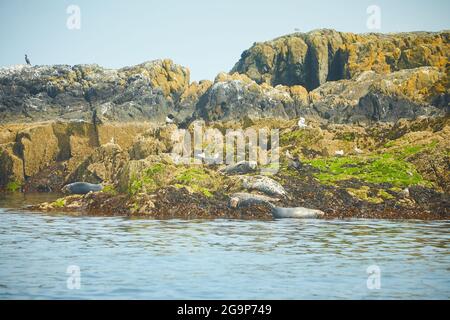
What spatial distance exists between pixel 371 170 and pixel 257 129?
17.8 meters

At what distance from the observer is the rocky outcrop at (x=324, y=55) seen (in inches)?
3314

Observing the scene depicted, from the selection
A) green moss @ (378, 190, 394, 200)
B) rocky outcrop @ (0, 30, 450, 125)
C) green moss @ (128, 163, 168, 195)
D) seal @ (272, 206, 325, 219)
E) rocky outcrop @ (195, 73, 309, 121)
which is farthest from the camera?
rocky outcrop @ (195, 73, 309, 121)

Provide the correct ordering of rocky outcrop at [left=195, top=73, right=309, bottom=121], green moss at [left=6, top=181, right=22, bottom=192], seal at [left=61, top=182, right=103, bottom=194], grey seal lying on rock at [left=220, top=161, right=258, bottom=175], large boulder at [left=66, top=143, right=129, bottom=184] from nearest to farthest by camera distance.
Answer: grey seal lying on rock at [left=220, top=161, right=258, bottom=175] < seal at [left=61, top=182, right=103, bottom=194] < large boulder at [left=66, top=143, right=129, bottom=184] < green moss at [left=6, top=181, right=22, bottom=192] < rocky outcrop at [left=195, top=73, right=309, bottom=121]

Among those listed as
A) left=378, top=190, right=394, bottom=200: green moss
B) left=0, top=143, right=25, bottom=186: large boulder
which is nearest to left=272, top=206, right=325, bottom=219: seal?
left=378, top=190, right=394, bottom=200: green moss

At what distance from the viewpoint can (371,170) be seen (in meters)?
38.1

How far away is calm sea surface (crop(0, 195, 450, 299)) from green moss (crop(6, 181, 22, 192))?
3173cm

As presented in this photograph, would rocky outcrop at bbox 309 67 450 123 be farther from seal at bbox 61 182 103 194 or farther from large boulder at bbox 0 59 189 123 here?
seal at bbox 61 182 103 194

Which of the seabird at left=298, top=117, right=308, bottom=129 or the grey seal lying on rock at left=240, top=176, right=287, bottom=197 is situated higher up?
the seabird at left=298, top=117, right=308, bottom=129

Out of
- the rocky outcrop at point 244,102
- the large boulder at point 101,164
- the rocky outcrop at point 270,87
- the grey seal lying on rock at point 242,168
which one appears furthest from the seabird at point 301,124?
the rocky outcrop at point 244,102

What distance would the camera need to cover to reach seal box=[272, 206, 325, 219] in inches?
1298

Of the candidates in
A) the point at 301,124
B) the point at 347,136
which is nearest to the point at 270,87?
the point at 301,124

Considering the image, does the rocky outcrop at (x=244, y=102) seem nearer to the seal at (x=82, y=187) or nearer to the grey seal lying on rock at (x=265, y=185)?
the seal at (x=82, y=187)

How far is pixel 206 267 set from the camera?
1959cm

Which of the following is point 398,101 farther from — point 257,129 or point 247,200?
point 247,200
